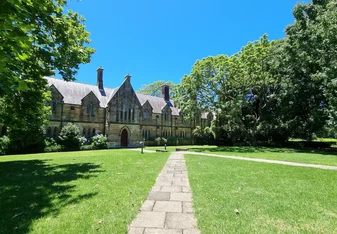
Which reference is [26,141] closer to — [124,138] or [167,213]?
[124,138]

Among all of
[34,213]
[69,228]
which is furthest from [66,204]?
[69,228]

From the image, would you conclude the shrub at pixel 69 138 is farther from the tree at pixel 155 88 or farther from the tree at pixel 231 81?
the tree at pixel 155 88

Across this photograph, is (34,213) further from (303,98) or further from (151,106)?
(151,106)

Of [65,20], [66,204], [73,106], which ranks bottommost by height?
[66,204]

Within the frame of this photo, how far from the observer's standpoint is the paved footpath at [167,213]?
11.6 feet

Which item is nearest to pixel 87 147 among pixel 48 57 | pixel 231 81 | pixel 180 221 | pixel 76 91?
pixel 76 91

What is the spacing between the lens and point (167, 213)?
4.26 m

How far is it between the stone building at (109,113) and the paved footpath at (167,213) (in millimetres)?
26922

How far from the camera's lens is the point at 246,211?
4.41m

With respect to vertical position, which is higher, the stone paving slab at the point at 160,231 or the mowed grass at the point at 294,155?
the stone paving slab at the point at 160,231

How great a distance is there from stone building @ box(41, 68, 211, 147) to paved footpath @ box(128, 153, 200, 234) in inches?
1060

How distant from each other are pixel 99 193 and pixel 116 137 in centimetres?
2799

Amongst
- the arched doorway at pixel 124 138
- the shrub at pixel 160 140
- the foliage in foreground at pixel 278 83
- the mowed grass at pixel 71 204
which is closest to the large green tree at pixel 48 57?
the mowed grass at pixel 71 204

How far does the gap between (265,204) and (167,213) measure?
2.29 metres
